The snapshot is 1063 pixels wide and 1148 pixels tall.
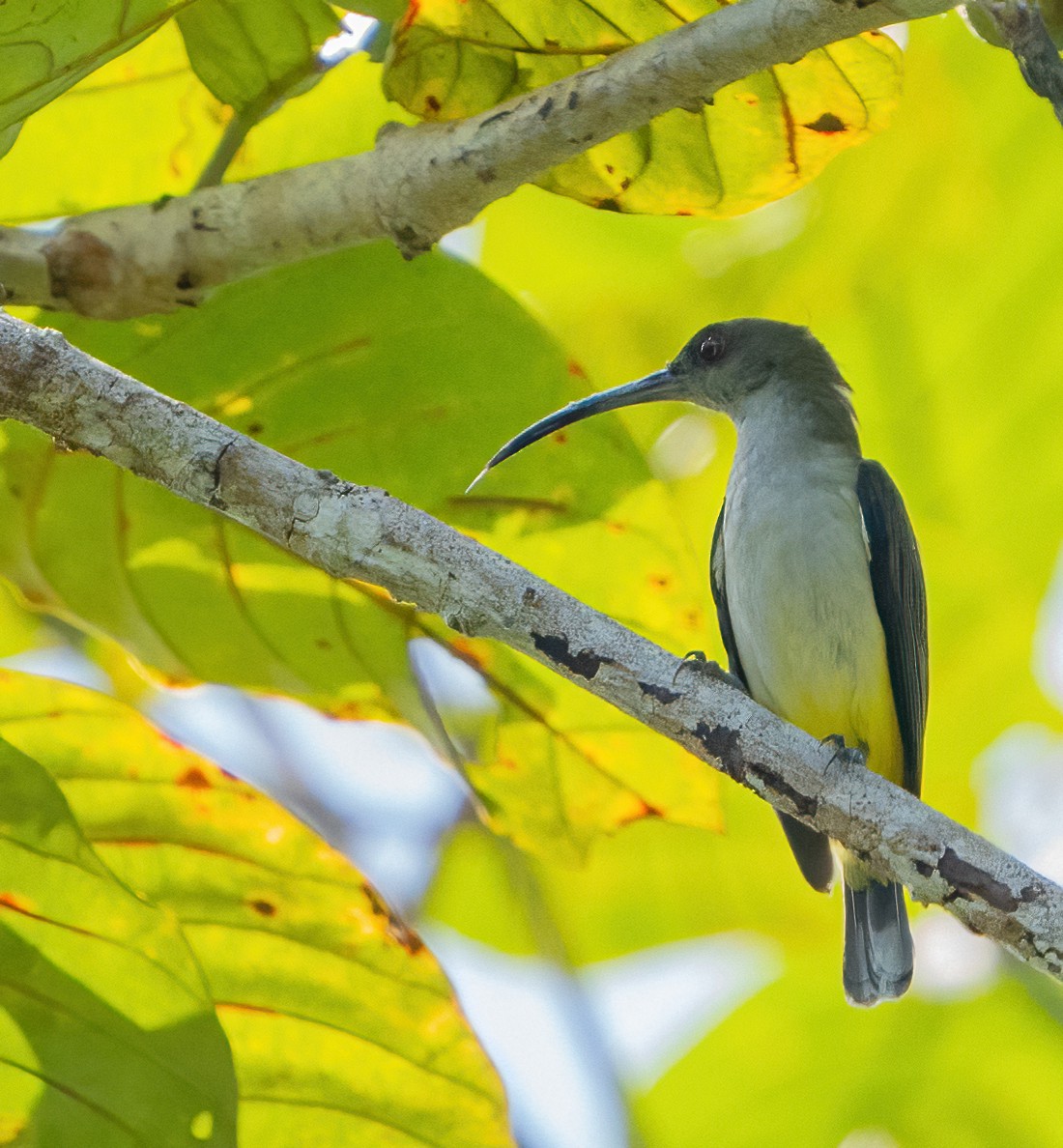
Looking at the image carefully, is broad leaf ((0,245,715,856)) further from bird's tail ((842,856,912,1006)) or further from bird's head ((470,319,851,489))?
bird's head ((470,319,851,489))

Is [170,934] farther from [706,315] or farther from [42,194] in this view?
A: [706,315]

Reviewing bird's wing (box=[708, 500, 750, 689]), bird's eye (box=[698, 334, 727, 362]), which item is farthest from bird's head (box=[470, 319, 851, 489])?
bird's wing (box=[708, 500, 750, 689])

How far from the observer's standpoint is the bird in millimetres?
3738

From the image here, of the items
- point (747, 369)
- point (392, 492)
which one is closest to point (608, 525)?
point (392, 492)

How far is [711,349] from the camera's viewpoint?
166 inches

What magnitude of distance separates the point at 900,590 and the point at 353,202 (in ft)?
6.25

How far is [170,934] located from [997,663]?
2390 mm

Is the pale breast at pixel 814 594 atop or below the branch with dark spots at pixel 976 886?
atop

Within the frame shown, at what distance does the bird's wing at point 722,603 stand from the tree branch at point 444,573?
6.11 ft

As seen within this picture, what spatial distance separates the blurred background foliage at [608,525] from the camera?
9.74 feet

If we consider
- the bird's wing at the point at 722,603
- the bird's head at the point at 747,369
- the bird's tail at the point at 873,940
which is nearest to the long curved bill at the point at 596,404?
the bird's head at the point at 747,369

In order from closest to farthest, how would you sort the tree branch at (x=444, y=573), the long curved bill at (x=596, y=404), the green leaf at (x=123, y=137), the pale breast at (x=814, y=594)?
the tree branch at (x=444, y=573) < the long curved bill at (x=596, y=404) < the green leaf at (x=123, y=137) < the pale breast at (x=814, y=594)

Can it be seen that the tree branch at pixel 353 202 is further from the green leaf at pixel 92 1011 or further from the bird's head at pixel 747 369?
the bird's head at pixel 747 369

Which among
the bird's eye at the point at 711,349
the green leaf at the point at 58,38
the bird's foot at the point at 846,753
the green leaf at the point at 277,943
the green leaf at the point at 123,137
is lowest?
the green leaf at the point at 277,943
